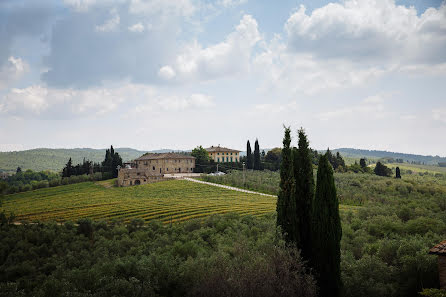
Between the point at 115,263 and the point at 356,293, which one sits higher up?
the point at 115,263

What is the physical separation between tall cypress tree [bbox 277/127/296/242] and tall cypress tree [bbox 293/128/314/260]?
38cm

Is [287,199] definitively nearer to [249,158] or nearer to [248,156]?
[249,158]

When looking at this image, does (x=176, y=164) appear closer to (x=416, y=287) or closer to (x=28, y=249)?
(x=28, y=249)

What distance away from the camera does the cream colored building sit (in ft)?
371

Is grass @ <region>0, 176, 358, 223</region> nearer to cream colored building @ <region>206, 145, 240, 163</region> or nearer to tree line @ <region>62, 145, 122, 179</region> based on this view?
tree line @ <region>62, 145, 122, 179</region>

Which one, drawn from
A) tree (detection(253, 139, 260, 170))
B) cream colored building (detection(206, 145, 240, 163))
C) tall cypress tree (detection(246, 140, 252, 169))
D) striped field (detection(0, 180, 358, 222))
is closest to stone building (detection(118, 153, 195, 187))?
striped field (detection(0, 180, 358, 222))

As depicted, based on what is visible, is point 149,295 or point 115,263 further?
point 115,263

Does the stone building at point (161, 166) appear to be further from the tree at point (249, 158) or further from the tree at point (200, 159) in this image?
the tree at point (249, 158)

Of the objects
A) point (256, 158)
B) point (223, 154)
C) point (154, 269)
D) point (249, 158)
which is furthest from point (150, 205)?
point (223, 154)

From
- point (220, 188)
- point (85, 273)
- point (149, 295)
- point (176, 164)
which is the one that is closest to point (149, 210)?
point (220, 188)

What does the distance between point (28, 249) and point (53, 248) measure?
5.61 ft

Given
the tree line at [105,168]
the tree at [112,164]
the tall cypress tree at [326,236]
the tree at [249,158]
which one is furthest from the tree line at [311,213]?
the tree line at [105,168]

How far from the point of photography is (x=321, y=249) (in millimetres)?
15047

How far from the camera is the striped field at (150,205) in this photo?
40.4 metres
